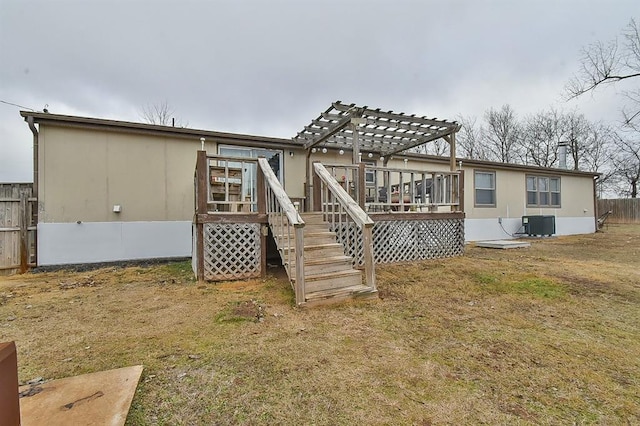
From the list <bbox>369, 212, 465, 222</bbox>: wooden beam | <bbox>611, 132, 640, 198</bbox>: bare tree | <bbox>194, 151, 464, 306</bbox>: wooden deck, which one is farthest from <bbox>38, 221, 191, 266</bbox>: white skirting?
<bbox>611, 132, 640, 198</bbox>: bare tree

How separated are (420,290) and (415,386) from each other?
2.53 m

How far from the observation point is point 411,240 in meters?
6.68

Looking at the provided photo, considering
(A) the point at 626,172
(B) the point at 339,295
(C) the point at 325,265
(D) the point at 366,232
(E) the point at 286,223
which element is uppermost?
(A) the point at 626,172

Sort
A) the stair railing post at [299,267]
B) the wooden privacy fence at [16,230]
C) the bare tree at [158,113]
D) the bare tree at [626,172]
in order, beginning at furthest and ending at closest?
the bare tree at [626,172], the bare tree at [158,113], the wooden privacy fence at [16,230], the stair railing post at [299,267]

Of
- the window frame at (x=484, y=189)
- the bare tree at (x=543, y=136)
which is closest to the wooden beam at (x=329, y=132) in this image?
the window frame at (x=484, y=189)

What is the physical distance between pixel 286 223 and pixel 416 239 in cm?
345

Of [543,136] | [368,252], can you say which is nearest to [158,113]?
[368,252]

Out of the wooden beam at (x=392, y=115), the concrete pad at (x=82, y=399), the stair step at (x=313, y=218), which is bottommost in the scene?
the concrete pad at (x=82, y=399)

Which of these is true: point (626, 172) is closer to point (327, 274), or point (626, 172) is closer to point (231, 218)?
point (327, 274)

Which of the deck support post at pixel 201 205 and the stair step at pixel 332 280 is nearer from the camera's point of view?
the stair step at pixel 332 280

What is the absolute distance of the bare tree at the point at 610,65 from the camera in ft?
28.6

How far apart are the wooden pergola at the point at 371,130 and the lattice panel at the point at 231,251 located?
2.85 meters

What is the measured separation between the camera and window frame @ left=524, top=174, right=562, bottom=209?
12.5 m

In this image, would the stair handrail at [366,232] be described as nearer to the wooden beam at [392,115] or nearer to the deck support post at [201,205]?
the wooden beam at [392,115]
